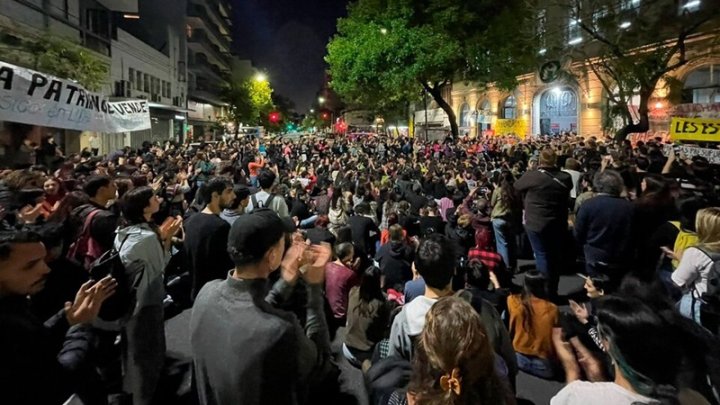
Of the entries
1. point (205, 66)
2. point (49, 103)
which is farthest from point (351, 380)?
point (205, 66)

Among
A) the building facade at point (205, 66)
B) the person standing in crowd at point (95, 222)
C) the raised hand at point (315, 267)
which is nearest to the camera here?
the raised hand at point (315, 267)

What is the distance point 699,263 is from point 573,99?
30.2 metres

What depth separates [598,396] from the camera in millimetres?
1809

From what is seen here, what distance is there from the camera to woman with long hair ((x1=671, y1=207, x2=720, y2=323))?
11.6 feet

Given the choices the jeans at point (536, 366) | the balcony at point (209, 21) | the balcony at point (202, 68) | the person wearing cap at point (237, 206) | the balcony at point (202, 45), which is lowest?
the jeans at point (536, 366)

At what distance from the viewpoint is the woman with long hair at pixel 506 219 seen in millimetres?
7227

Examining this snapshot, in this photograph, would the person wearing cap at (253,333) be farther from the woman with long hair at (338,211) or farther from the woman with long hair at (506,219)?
the woman with long hair at (506,219)

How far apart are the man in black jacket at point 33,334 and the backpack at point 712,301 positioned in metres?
4.01

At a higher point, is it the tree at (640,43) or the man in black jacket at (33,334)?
the tree at (640,43)

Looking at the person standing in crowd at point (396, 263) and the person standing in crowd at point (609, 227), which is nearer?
the person standing in crowd at point (609, 227)

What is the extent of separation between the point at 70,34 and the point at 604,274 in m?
20.9

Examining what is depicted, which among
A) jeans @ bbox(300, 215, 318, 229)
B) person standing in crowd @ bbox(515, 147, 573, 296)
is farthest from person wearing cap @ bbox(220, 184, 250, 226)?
person standing in crowd @ bbox(515, 147, 573, 296)

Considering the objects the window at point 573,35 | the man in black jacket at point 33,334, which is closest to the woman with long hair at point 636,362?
the man in black jacket at point 33,334

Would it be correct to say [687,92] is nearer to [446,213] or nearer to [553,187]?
[446,213]
